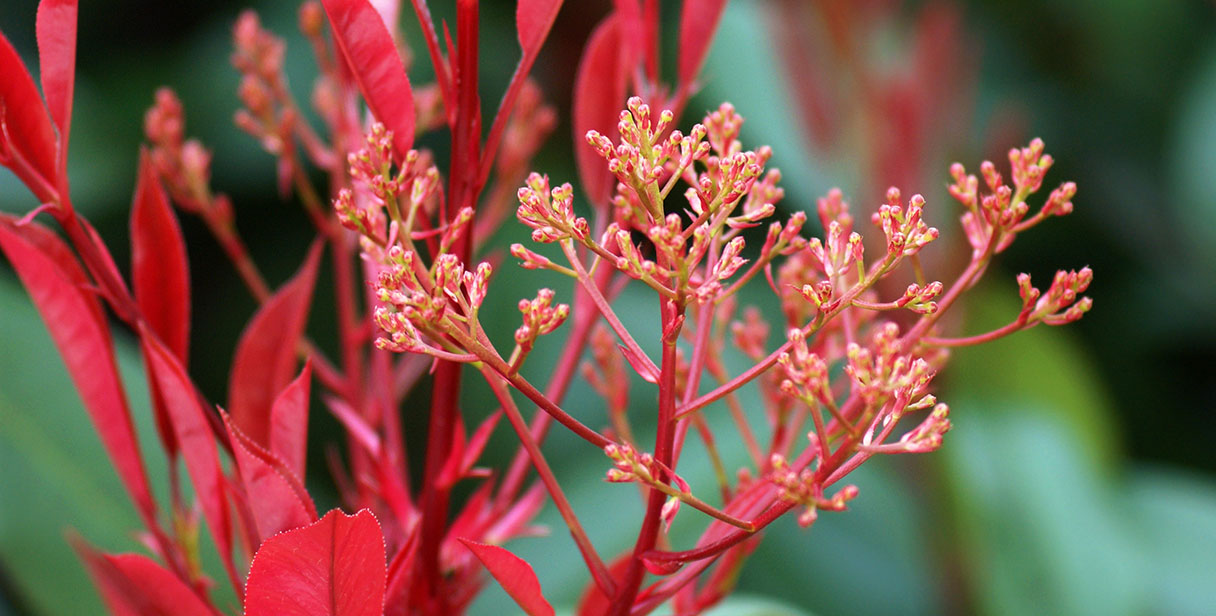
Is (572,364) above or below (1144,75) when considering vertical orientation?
above

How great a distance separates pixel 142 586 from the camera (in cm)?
34

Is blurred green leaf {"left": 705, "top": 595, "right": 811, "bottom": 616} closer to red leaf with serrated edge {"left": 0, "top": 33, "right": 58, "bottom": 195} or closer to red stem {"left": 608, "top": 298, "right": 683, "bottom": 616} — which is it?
red stem {"left": 608, "top": 298, "right": 683, "bottom": 616}

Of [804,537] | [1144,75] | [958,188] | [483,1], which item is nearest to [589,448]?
[804,537]

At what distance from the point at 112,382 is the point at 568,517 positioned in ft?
0.58

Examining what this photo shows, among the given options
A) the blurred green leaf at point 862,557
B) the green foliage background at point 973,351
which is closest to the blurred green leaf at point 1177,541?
the green foliage background at point 973,351

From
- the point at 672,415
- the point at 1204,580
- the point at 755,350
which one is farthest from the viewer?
the point at 1204,580

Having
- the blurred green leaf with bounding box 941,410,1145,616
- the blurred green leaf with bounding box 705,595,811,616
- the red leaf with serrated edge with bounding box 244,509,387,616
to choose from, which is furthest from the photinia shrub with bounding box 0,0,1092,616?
the blurred green leaf with bounding box 941,410,1145,616

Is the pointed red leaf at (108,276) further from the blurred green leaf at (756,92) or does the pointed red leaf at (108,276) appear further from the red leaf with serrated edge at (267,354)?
the blurred green leaf at (756,92)

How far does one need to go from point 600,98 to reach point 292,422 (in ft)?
0.57

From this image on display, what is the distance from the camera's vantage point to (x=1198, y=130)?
1090 mm

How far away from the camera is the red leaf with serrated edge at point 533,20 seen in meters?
0.33

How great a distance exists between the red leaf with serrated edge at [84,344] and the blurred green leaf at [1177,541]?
798mm

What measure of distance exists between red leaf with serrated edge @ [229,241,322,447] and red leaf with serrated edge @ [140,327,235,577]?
0.03m

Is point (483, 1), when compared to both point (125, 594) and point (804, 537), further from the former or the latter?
point (125, 594)
